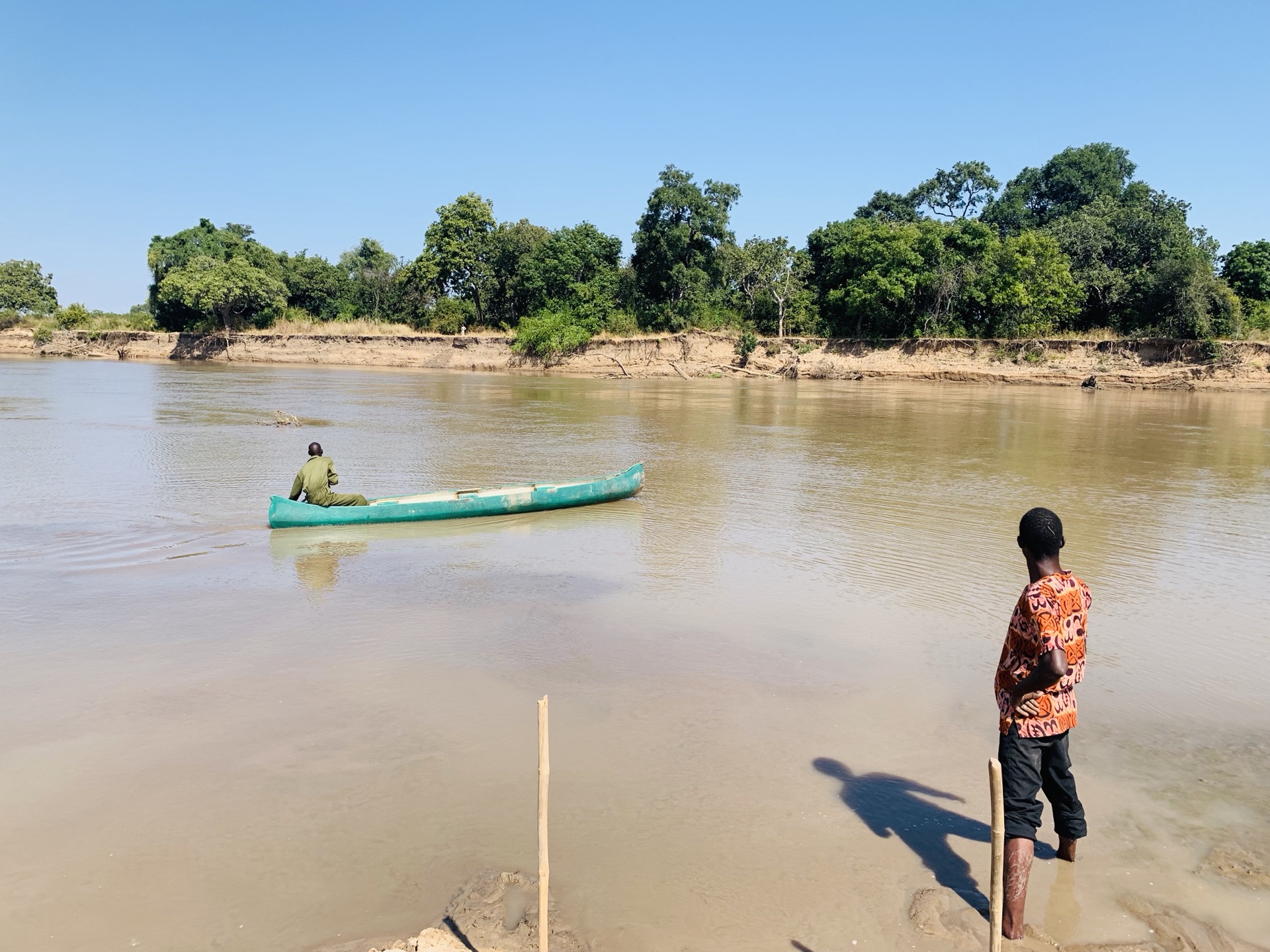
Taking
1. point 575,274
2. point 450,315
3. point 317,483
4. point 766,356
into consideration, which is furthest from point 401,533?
point 450,315

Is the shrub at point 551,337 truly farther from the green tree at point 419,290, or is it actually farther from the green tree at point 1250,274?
the green tree at point 1250,274

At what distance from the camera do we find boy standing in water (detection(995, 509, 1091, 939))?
3633 mm

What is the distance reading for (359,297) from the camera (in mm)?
58844

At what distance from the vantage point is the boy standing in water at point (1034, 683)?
3633mm

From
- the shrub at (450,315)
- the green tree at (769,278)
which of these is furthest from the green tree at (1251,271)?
the shrub at (450,315)

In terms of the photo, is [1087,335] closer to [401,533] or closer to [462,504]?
[462,504]

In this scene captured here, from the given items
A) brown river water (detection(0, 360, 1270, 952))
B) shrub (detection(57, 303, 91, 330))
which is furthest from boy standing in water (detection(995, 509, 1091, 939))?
shrub (detection(57, 303, 91, 330))

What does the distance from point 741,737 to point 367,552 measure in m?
5.87

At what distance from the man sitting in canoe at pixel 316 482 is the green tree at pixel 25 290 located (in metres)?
62.1

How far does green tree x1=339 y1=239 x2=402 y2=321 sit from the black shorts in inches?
2156

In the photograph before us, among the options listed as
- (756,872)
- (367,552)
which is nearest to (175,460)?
(367,552)

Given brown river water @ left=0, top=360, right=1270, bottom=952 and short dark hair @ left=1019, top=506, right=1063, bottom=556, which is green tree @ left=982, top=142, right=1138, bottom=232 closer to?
brown river water @ left=0, top=360, right=1270, bottom=952

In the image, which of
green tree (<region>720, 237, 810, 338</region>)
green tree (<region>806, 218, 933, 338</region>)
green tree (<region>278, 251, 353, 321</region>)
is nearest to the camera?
green tree (<region>806, 218, 933, 338</region>)

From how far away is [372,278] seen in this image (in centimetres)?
5922
